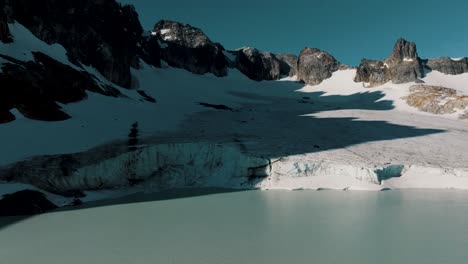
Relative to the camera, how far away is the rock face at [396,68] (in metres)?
107

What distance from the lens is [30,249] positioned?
43.2 ft

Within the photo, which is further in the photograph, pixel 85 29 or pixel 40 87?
pixel 85 29

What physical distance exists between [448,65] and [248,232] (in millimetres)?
128831

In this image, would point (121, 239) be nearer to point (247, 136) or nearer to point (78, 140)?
point (78, 140)

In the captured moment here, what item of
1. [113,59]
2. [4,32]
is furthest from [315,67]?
[4,32]

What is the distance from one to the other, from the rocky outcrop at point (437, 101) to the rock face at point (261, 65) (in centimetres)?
5448

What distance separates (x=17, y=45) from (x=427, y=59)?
12053 centimetres

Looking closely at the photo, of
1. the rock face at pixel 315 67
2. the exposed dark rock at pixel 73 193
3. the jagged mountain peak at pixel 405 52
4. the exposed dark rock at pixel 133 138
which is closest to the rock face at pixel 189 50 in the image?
the rock face at pixel 315 67

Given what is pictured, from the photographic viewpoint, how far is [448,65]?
124188mm

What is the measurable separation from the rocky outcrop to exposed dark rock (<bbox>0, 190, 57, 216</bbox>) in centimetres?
7201

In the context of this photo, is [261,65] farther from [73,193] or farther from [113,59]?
[73,193]

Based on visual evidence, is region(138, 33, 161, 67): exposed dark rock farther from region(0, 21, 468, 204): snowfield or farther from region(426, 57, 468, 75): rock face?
region(426, 57, 468, 75): rock face

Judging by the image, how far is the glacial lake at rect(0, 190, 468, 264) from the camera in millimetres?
12156

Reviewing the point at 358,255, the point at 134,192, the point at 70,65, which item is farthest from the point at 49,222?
the point at 70,65
